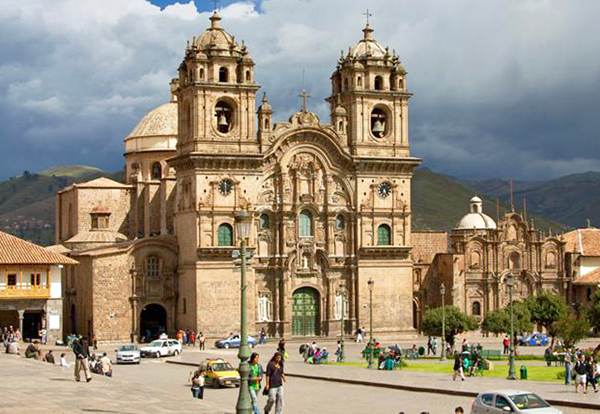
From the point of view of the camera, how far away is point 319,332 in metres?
79.2

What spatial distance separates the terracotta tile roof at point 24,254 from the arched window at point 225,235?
8698 mm

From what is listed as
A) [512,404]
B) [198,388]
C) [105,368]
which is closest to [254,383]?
[198,388]

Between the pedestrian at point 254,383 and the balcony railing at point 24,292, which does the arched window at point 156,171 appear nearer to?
the balcony railing at point 24,292

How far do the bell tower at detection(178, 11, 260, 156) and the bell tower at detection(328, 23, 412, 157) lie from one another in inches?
245

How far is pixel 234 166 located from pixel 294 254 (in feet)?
22.1

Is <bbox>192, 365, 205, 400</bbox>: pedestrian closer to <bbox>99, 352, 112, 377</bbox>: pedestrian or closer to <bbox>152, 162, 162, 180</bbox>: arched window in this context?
<bbox>99, 352, 112, 377</bbox>: pedestrian

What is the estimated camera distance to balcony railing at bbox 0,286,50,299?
70688mm

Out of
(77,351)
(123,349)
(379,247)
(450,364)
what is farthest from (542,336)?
(77,351)

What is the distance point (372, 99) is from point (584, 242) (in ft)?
77.7

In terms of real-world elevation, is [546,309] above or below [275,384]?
above

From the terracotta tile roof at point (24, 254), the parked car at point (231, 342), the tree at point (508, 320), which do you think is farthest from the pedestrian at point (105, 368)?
the tree at point (508, 320)

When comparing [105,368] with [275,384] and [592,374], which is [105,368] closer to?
[275,384]

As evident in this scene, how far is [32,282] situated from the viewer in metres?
71.7

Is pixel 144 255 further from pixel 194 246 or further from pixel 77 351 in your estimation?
pixel 77 351
